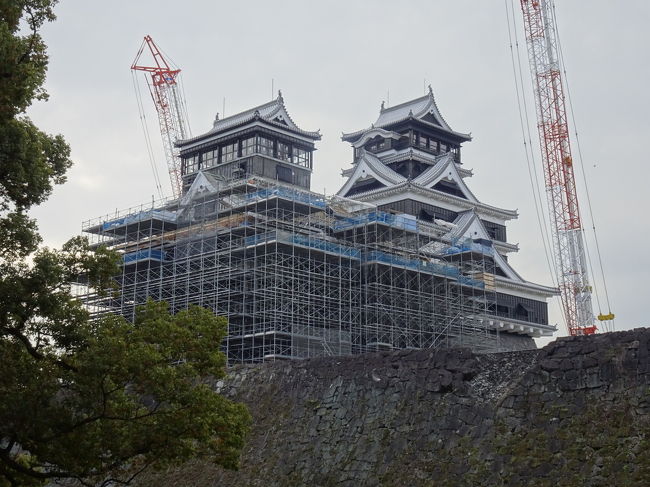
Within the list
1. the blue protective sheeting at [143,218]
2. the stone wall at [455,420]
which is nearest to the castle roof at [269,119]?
the blue protective sheeting at [143,218]

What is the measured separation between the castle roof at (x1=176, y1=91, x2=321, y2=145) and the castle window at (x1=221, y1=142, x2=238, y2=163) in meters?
1.40

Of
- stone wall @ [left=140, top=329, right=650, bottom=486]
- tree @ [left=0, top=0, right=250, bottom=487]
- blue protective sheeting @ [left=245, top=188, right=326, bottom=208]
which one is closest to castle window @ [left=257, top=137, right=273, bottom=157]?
blue protective sheeting @ [left=245, top=188, right=326, bottom=208]

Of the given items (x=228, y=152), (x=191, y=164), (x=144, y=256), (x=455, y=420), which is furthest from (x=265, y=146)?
(x=455, y=420)

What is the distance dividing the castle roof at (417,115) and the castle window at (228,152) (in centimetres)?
1729

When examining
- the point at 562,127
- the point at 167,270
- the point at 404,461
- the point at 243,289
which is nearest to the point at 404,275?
the point at 243,289

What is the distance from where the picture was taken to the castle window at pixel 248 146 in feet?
219

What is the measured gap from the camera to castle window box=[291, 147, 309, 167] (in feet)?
226

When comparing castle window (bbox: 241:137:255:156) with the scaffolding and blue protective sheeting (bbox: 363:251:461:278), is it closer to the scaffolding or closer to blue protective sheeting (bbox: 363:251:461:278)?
the scaffolding

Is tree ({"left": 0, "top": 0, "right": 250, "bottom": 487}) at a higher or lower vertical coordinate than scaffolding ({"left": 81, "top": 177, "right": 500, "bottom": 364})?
lower

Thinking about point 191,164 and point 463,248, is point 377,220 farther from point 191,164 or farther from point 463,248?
point 191,164

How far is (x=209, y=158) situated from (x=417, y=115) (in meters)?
20.8

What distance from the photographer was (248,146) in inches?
2643

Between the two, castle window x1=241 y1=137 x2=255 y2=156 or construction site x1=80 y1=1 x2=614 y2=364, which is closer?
construction site x1=80 y1=1 x2=614 y2=364

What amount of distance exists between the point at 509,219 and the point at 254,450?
55.2 m
